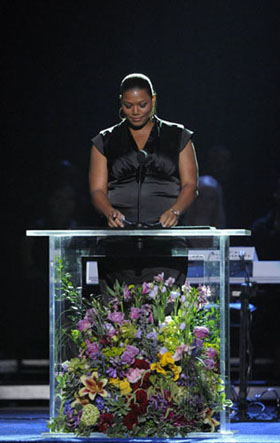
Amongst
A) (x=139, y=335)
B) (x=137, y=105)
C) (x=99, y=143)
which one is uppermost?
(x=137, y=105)

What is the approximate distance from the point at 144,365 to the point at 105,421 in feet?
0.74

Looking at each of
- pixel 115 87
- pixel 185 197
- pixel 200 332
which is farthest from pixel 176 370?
pixel 115 87

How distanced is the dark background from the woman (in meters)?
2.86

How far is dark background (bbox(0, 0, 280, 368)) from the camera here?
6.75m

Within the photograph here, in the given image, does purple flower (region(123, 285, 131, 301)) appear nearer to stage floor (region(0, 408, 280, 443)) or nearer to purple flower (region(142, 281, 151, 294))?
purple flower (region(142, 281, 151, 294))

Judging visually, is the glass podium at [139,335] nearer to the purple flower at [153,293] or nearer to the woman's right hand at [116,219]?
the purple flower at [153,293]

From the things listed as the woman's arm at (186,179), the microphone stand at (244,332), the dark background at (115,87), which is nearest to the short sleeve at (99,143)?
the woman's arm at (186,179)

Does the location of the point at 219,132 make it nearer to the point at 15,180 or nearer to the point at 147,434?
the point at 15,180

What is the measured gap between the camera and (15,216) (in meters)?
6.91

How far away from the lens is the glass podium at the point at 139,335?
11.2 ft

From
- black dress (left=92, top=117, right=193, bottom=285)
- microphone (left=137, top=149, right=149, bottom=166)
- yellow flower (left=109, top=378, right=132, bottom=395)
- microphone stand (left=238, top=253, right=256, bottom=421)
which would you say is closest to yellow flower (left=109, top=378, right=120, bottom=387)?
yellow flower (left=109, top=378, right=132, bottom=395)

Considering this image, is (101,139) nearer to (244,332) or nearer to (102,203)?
(102,203)

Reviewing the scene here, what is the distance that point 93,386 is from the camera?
11.2 feet

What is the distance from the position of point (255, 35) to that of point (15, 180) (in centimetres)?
188
